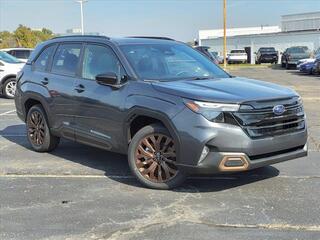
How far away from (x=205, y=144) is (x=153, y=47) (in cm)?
202

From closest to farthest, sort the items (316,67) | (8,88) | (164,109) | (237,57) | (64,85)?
(164,109) → (64,85) → (8,88) → (316,67) → (237,57)

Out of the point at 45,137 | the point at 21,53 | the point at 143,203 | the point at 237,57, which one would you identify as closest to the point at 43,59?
the point at 45,137

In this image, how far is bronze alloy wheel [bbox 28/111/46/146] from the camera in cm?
838

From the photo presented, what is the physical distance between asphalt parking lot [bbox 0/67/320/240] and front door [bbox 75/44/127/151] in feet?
1.69

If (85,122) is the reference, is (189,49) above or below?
above

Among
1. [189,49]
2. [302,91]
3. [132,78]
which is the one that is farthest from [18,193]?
[302,91]

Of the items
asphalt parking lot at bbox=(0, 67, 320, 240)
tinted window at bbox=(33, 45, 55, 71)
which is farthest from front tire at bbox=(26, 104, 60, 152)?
tinted window at bbox=(33, 45, 55, 71)

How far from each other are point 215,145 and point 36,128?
3.74 metres

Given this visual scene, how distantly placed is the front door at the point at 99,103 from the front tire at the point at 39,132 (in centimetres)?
96

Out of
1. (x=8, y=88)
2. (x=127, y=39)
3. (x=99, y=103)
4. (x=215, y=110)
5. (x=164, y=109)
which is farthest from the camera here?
(x=8, y=88)

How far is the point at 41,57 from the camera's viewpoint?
857cm

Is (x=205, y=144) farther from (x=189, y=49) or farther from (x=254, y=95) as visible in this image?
(x=189, y=49)

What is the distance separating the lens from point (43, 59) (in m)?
8.48

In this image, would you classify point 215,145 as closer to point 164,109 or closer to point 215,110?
point 215,110
